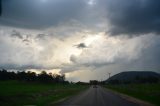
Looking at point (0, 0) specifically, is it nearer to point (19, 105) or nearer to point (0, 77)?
A: point (19, 105)

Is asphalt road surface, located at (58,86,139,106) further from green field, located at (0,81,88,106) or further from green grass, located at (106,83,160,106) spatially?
green grass, located at (106,83,160,106)

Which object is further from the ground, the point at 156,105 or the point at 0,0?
the point at 0,0

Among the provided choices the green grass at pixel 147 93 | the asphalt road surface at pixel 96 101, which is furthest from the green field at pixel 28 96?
the green grass at pixel 147 93

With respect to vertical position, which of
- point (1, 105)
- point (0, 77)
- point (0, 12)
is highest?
point (0, 77)

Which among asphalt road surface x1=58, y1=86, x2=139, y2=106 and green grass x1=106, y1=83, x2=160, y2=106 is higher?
green grass x1=106, y1=83, x2=160, y2=106

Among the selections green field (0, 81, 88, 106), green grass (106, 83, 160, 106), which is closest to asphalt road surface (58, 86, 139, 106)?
green field (0, 81, 88, 106)

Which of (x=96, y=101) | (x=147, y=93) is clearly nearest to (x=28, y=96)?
(x=96, y=101)

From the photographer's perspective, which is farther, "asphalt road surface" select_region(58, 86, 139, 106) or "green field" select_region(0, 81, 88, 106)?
"green field" select_region(0, 81, 88, 106)

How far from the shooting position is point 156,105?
39156 millimetres

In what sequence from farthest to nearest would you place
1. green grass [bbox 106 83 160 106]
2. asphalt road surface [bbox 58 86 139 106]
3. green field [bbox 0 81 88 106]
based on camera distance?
1. green grass [bbox 106 83 160 106]
2. green field [bbox 0 81 88 106]
3. asphalt road surface [bbox 58 86 139 106]

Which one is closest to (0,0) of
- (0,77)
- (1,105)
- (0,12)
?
(0,12)

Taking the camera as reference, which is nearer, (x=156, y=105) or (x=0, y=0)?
(x=0, y=0)

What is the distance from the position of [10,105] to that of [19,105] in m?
1.06

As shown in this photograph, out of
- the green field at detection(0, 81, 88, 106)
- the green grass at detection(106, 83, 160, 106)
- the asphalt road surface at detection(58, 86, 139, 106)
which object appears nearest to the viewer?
the asphalt road surface at detection(58, 86, 139, 106)
